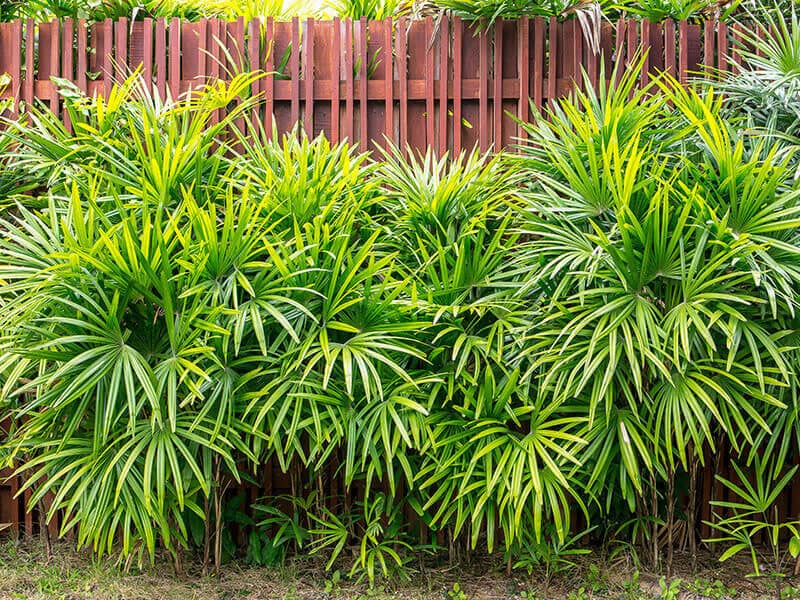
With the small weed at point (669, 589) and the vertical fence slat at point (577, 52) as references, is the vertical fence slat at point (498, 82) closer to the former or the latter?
the vertical fence slat at point (577, 52)

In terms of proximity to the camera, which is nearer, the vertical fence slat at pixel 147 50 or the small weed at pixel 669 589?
the small weed at pixel 669 589

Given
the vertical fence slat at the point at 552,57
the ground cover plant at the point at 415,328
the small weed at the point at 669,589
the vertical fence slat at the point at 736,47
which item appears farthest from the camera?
the vertical fence slat at the point at 552,57

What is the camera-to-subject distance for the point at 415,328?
281 cm

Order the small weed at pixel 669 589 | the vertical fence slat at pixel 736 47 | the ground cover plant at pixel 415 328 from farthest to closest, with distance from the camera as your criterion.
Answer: the vertical fence slat at pixel 736 47
the small weed at pixel 669 589
the ground cover plant at pixel 415 328

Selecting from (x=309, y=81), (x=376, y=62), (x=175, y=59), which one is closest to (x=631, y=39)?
(x=376, y=62)

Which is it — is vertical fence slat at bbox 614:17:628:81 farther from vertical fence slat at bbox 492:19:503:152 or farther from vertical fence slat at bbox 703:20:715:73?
vertical fence slat at bbox 492:19:503:152

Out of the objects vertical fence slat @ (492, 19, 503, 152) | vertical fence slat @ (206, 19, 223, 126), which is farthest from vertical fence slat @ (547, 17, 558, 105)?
vertical fence slat @ (206, 19, 223, 126)

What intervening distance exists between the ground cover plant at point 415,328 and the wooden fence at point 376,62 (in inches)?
19.3

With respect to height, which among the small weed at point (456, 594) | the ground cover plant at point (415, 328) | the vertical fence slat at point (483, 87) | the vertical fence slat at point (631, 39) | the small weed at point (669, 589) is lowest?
the small weed at point (456, 594)

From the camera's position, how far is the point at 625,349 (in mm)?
2734

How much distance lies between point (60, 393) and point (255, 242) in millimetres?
939

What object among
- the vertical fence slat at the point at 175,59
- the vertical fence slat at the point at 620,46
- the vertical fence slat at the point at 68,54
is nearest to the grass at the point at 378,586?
the vertical fence slat at the point at 68,54

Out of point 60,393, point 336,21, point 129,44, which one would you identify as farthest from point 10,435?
point 336,21

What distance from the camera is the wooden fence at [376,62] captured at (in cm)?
366
